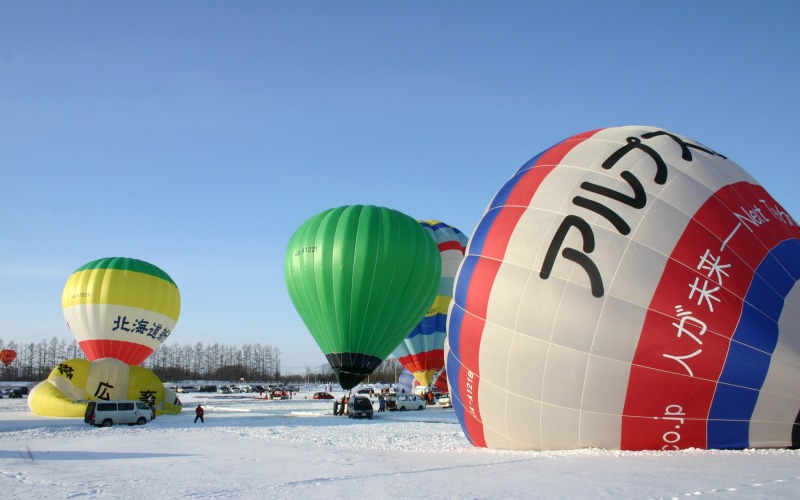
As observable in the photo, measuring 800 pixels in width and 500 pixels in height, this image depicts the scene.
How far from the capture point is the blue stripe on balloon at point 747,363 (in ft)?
27.9

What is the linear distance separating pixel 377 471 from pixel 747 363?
4.96 m

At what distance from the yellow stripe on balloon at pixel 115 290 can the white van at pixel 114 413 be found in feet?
26.7

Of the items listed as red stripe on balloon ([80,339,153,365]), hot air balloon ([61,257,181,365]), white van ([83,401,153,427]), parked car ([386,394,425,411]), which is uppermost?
hot air balloon ([61,257,181,365])

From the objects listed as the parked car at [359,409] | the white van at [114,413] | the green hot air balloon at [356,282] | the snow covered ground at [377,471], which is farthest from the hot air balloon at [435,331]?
the snow covered ground at [377,471]

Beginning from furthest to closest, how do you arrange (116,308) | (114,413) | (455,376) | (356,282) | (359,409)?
1. (116,308)
2. (359,409)
3. (356,282)
4. (114,413)
5. (455,376)

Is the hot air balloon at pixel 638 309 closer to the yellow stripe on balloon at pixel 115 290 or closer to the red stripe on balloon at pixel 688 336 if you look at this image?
the red stripe on balloon at pixel 688 336

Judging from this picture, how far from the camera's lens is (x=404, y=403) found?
28531mm

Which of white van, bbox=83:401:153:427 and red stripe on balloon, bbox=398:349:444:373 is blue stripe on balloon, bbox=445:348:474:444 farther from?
red stripe on balloon, bbox=398:349:444:373

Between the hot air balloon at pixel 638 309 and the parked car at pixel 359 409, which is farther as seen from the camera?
the parked car at pixel 359 409

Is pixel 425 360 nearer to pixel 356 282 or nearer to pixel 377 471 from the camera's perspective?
pixel 356 282

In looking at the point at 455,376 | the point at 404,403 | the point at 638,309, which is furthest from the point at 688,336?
the point at 404,403

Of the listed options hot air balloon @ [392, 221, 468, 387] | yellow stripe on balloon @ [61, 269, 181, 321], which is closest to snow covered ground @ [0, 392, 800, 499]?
yellow stripe on balloon @ [61, 269, 181, 321]

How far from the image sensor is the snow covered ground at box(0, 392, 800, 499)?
6.53 m

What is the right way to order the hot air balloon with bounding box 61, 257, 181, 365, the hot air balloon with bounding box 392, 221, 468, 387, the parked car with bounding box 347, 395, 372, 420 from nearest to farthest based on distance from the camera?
the parked car with bounding box 347, 395, 372, 420, the hot air balloon with bounding box 61, 257, 181, 365, the hot air balloon with bounding box 392, 221, 468, 387
